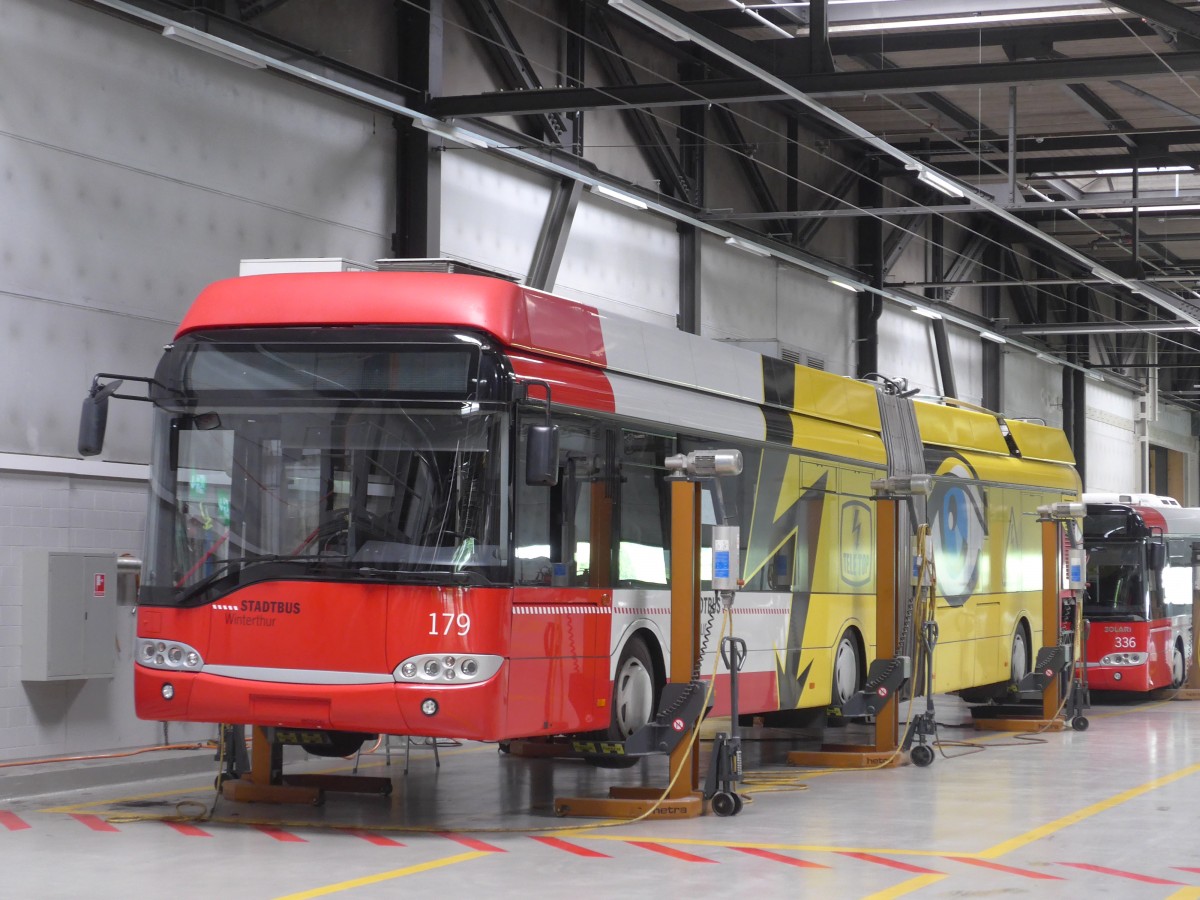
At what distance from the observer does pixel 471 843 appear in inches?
422

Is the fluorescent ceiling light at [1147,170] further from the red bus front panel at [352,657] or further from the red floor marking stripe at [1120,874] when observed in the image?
the red bus front panel at [352,657]

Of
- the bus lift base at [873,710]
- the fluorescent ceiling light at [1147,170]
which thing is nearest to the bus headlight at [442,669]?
the bus lift base at [873,710]

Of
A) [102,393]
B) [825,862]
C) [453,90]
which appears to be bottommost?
[825,862]

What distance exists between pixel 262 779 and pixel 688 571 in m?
3.50

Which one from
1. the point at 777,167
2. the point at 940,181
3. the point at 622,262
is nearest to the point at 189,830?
the point at 940,181

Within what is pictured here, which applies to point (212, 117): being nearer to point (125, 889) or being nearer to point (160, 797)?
point (160, 797)

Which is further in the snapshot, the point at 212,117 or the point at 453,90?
the point at 453,90

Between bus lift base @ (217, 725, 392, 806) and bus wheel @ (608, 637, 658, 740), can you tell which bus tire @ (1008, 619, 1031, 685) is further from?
bus lift base @ (217, 725, 392, 806)

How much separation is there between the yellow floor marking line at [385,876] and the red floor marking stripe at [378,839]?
56 cm

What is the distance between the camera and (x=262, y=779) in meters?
12.4

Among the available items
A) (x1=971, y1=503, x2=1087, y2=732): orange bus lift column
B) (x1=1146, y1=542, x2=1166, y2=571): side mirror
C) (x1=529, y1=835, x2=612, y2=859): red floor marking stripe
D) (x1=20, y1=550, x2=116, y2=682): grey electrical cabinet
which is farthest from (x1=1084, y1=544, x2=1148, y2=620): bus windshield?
(x1=529, y1=835, x2=612, y2=859): red floor marking stripe

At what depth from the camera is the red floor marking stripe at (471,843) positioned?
10.5 m

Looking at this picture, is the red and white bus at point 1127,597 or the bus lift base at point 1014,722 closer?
the bus lift base at point 1014,722

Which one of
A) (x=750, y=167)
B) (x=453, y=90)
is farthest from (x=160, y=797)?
(x=750, y=167)
